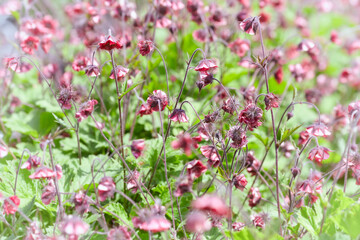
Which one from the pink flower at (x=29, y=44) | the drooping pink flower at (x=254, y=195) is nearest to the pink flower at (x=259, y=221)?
the drooping pink flower at (x=254, y=195)

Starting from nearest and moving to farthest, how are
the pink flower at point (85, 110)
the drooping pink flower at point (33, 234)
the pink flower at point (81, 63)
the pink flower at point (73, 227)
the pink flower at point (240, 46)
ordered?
the pink flower at point (73, 227) < the drooping pink flower at point (33, 234) < the pink flower at point (85, 110) < the pink flower at point (81, 63) < the pink flower at point (240, 46)

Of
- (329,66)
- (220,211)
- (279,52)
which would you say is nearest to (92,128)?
(279,52)

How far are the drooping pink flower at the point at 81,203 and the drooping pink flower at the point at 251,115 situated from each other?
0.79m

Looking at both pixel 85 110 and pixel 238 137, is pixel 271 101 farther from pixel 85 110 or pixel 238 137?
pixel 85 110

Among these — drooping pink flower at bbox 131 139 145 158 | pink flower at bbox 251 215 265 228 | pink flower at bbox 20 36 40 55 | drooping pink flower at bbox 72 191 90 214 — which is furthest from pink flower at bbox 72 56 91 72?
pink flower at bbox 251 215 265 228

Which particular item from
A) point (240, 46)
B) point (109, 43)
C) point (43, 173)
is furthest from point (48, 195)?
point (240, 46)

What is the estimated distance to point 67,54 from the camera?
4168 millimetres

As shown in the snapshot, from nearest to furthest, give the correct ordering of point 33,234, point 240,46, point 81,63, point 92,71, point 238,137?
point 33,234
point 238,137
point 92,71
point 81,63
point 240,46

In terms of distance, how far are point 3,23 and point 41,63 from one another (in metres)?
1.33

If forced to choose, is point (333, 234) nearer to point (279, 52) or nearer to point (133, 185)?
point (133, 185)

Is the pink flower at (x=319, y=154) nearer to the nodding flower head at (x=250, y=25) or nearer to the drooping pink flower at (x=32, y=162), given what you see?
the nodding flower head at (x=250, y=25)

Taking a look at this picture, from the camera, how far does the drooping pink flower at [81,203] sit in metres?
1.80

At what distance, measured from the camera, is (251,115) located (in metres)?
1.87

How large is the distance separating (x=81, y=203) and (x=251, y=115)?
86 cm
